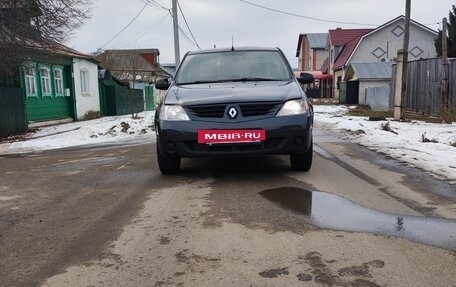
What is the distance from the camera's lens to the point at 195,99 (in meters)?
5.57

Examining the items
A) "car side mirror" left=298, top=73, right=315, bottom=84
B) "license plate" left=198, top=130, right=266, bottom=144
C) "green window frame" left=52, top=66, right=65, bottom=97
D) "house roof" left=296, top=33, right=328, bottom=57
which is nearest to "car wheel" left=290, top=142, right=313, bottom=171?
"license plate" left=198, top=130, right=266, bottom=144

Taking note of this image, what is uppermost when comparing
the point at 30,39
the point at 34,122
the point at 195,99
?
the point at 30,39

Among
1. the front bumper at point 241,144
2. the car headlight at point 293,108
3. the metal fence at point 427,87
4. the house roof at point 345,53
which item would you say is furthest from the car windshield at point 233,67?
the house roof at point 345,53

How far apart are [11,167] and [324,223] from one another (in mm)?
6068

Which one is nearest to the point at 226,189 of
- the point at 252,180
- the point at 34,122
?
the point at 252,180

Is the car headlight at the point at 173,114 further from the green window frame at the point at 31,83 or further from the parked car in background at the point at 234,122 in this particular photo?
the green window frame at the point at 31,83

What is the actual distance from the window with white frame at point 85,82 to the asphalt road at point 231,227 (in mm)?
17584

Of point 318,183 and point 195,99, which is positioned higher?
point 195,99

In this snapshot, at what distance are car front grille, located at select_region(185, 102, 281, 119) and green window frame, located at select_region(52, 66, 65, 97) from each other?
17.0m

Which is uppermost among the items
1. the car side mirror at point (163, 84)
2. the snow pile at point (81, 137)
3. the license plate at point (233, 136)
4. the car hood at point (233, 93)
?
the car side mirror at point (163, 84)

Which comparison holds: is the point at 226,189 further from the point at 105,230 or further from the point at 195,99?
the point at 105,230

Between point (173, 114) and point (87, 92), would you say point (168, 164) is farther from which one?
point (87, 92)

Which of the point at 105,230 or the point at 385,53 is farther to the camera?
the point at 385,53

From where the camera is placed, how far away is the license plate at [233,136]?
17.6 ft
